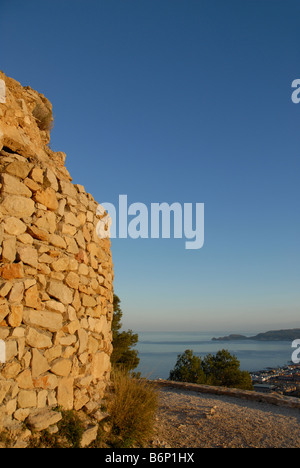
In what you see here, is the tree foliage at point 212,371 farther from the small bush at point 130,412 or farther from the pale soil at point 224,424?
the small bush at point 130,412

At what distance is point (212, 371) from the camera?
12516mm

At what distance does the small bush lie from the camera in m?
4.13

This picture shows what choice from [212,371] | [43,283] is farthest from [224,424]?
[212,371]

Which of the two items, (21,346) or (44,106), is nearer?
(21,346)

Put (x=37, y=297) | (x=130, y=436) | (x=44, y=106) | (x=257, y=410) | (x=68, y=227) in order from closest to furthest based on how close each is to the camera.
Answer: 1. (x=37, y=297)
2. (x=130, y=436)
3. (x=68, y=227)
4. (x=44, y=106)
5. (x=257, y=410)

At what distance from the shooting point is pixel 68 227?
459 centimetres

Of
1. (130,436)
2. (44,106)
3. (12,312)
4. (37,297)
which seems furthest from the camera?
(44,106)

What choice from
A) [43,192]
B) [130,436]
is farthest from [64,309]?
[130,436]

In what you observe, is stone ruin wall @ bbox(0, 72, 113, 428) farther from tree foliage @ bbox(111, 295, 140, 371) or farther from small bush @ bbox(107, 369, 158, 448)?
tree foliage @ bbox(111, 295, 140, 371)

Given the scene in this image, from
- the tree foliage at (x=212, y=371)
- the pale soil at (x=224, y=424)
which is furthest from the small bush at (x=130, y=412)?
the tree foliage at (x=212, y=371)

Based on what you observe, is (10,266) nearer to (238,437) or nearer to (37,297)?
(37,297)

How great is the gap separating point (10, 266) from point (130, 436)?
2.78 metres

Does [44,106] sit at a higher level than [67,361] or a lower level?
higher

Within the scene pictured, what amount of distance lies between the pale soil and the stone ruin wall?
1.40 m
